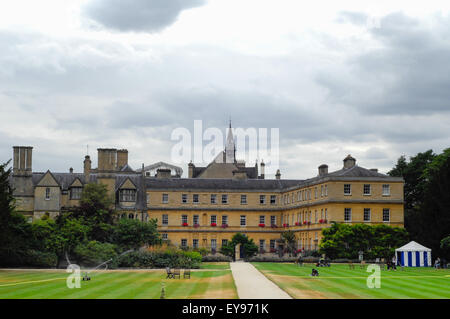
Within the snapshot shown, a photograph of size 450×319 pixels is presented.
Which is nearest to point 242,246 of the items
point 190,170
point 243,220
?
point 243,220

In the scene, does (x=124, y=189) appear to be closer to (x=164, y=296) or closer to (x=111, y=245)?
(x=111, y=245)

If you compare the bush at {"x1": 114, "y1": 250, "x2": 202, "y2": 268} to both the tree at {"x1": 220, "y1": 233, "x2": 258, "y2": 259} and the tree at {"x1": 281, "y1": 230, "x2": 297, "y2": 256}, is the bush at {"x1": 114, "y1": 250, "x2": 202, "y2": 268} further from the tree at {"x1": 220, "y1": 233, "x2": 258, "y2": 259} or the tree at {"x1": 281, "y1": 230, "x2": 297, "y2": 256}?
the tree at {"x1": 281, "y1": 230, "x2": 297, "y2": 256}

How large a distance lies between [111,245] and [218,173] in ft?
176

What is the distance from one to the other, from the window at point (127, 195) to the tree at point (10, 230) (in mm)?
26139

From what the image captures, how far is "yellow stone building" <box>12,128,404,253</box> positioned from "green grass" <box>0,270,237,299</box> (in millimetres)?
33134

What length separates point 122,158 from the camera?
97.5 metres

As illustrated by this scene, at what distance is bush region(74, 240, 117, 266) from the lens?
57.0 m

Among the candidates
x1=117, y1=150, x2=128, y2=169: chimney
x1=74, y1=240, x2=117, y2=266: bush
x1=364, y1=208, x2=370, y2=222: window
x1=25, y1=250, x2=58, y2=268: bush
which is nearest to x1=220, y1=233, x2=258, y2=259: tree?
x1=364, y1=208, x2=370, y2=222: window

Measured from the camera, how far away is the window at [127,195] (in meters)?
84.4

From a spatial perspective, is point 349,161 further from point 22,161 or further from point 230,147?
point 230,147

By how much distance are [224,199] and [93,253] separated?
3427cm

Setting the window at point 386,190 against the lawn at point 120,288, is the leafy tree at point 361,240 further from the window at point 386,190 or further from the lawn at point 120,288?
the lawn at point 120,288
